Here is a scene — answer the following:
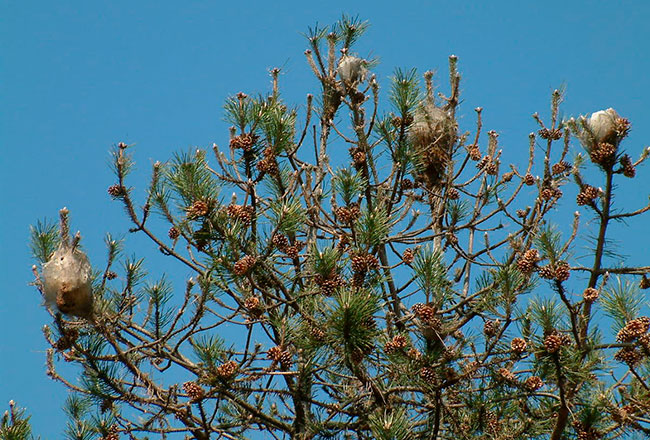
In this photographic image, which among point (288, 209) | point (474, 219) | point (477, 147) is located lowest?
point (288, 209)

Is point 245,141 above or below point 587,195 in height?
above

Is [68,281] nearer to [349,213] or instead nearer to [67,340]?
[67,340]

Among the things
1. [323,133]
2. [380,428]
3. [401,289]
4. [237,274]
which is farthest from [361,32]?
[380,428]

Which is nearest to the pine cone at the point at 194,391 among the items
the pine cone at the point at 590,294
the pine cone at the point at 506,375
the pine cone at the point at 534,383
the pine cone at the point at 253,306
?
the pine cone at the point at 253,306

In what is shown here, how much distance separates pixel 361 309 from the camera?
3672mm

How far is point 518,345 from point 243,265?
1292 millimetres

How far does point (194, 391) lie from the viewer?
3922 millimetres

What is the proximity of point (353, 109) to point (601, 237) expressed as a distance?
191 cm

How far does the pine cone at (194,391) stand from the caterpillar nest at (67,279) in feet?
1.85

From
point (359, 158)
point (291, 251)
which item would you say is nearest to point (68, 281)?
point (291, 251)

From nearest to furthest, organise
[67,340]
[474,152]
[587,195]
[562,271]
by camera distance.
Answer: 1. [562,271]
2. [587,195]
3. [67,340]
4. [474,152]

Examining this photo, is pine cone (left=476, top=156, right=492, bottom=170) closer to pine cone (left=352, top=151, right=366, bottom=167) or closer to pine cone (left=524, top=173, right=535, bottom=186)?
pine cone (left=524, top=173, right=535, bottom=186)

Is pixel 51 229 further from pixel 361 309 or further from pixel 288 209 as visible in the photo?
pixel 361 309

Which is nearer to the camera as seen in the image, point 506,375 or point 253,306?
point 506,375
